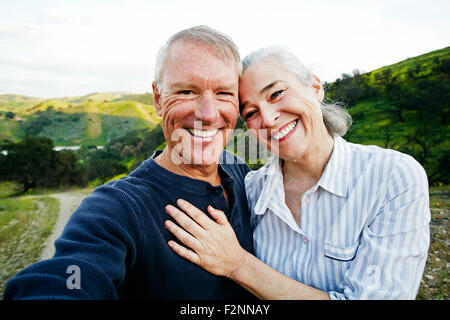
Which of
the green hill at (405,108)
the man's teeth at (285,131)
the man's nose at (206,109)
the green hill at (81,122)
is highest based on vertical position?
the man's nose at (206,109)

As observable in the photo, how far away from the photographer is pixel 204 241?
2.02 metres

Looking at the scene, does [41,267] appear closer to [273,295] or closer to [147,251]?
[147,251]

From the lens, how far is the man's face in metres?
2.17

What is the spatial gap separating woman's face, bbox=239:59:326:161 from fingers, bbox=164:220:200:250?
1201 mm

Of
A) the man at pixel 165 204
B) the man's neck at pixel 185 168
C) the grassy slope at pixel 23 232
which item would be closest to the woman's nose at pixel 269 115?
the man at pixel 165 204

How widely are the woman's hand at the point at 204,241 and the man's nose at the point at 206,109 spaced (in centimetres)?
73

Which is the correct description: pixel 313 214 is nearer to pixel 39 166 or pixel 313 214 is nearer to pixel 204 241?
pixel 204 241

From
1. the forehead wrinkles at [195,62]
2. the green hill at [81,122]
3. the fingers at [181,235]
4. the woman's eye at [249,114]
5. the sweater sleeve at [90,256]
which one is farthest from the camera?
the green hill at [81,122]

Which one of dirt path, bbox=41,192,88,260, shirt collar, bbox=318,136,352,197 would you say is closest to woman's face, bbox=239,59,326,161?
shirt collar, bbox=318,136,352,197

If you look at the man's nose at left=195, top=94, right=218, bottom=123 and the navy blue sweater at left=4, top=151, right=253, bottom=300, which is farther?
the man's nose at left=195, top=94, right=218, bottom=123

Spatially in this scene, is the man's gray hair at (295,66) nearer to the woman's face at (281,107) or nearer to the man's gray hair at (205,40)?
the woman's face at (281,107)

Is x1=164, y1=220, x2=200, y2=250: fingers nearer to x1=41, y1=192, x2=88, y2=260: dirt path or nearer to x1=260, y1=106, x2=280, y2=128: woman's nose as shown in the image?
x1=260, y1=106, x2=280, y2=128: woman's nose

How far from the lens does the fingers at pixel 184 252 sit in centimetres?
192

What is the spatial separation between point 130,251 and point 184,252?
14.8 inches
